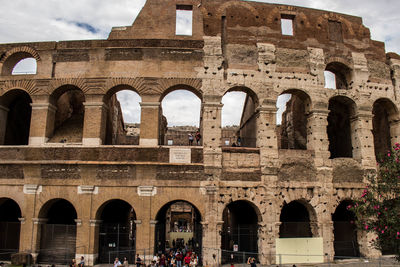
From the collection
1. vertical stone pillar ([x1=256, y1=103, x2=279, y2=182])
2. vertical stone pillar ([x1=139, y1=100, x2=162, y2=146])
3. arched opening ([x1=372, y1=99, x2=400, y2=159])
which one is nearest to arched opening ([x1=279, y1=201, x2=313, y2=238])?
vertical stone pillar ([x1=256, y1=103, x2=279, y2=182])

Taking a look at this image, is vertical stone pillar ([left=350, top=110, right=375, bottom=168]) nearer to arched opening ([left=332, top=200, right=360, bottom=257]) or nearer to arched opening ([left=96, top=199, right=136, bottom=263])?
arched opening ([left=332, top=200, right=360, bottom=257])

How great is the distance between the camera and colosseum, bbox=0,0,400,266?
14.3 meters

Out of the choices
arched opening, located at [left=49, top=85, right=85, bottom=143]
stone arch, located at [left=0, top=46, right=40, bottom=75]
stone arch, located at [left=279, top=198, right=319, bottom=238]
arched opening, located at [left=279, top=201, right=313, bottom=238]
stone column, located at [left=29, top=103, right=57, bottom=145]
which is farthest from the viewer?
stone arch, located at [left=0, top=46, right=40, bottom=75]

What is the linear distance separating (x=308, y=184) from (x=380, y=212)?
15.1 feet

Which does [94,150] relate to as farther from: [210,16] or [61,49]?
[210,16]

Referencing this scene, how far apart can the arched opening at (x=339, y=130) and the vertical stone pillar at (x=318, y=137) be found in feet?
7.79

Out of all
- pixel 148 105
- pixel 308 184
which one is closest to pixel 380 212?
pixel 308 184

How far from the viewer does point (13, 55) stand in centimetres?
1619

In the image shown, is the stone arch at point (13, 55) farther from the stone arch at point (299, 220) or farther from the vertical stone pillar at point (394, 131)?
the vertical stone pillar at point (394, 131)

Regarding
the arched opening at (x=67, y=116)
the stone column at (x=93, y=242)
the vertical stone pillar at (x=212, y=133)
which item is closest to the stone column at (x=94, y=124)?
the arched opening at (x=67, y=116)

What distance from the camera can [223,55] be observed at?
15.8m

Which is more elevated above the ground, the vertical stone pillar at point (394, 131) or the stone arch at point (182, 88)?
the stone arch at point (182, 88)

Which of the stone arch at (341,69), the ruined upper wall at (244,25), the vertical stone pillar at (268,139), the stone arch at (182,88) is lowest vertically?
the vertical stone pillar at (268,139)

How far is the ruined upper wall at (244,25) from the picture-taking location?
16.2 metres
